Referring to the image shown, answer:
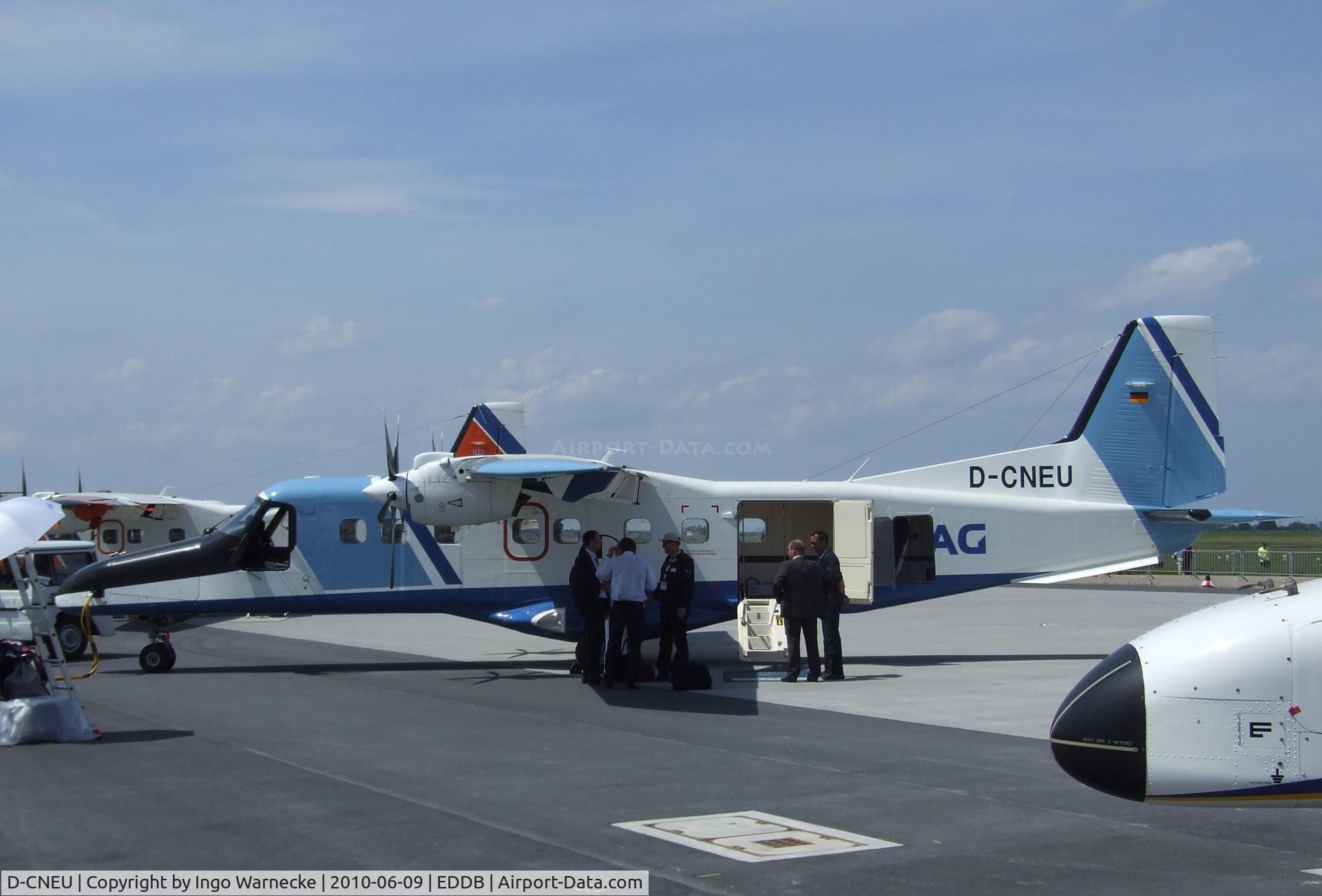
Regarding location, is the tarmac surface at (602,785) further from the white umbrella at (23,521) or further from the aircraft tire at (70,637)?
the aircraft tire at (70,637)

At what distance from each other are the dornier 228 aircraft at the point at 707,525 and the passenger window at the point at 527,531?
0.02 m

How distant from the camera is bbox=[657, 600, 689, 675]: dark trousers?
15.7m

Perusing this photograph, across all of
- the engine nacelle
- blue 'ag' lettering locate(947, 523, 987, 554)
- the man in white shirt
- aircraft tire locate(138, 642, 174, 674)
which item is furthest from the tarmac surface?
the engine nacelle

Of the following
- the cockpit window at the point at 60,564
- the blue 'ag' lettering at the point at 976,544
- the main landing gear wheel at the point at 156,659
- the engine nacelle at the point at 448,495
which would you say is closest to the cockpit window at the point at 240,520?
the main landing gear wheel at the point at 156,659

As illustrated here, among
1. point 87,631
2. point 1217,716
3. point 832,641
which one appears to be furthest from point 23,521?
point 832,641

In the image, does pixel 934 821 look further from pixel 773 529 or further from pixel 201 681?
pixel 773 529

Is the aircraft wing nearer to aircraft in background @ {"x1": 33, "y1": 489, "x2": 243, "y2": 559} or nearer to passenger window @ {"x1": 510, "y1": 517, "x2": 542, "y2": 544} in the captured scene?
passenger window @ {"x1": 510, "y1": 517, "x2": 542, "y2": 544}

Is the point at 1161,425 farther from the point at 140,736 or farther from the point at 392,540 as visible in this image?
the point at 140,736

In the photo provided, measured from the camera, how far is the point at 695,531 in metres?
17.6

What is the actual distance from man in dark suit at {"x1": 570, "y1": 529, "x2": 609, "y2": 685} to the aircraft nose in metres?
2.63

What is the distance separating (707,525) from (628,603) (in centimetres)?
292

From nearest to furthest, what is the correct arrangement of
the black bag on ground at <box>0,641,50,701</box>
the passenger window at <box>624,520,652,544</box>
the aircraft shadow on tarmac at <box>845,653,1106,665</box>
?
the black bag on ground at <box>0,641,50,701</box> < the passenger window at <box>624,520,652,544</box> < the aircraft shadow on tarmac at <box>845,653,1106,665</box>

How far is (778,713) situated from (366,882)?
714cm

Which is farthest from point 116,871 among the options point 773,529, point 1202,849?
point 773,529
